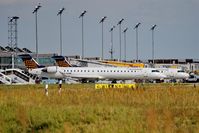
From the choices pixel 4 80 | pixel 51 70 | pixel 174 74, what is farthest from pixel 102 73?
pixel 4 80

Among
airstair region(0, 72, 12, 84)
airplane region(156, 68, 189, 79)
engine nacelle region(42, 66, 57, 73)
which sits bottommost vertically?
airstair region(0, 72, 12, 84)

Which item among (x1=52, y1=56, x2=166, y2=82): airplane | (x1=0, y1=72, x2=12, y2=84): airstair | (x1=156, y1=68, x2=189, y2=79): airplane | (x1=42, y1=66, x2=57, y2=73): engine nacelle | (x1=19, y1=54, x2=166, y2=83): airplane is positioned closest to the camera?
(x1=52, y1=56, x2=166, y2=82): airplane

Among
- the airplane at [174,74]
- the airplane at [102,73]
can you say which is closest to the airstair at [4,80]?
the airplane at [102,73]

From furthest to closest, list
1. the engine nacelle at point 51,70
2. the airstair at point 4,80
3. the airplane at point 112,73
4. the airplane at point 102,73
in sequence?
the engine nacelle at point 51,70
the airstair at point 4,80
the airplane at point 102,73
the airplane at point 112,73

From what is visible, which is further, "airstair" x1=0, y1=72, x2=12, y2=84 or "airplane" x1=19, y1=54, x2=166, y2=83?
"airstair" x1=0, y1=72, x2=12, y2=84

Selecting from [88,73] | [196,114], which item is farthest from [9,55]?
[196,114]

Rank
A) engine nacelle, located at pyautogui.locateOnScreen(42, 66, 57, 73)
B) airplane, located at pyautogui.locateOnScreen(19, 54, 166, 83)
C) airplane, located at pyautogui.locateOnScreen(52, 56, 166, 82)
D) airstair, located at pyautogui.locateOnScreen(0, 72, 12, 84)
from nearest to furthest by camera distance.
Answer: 1. airplane, located at pyautogui.locateOnScreen(52, 56, 166, 82)
2. airplane, located at pyautogui.locateOnScreen(19, 54, 166, 83)
3. airstair, located at pyautogui.locateOnScreen(0, 72, 12, 84)
4. engine nacelle, located at pyautogui.locateOnScreen(42, 66, 57, 73)

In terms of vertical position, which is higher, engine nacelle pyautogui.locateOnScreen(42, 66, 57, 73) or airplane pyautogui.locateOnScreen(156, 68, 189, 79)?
engine nacelle pyautogui.locateOnScreen(42, 66, 57, 73)

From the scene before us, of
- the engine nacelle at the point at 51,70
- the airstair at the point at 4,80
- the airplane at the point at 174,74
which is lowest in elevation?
the airstair at the point at 4,80

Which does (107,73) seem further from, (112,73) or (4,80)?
(4,80)

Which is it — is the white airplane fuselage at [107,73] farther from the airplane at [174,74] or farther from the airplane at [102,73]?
the airplane at [174,74]

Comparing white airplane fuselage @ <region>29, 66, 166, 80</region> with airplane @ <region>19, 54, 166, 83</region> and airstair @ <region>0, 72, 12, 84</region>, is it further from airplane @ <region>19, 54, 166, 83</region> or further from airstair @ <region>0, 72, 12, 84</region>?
airstair @ <region>0, 72, 12, 84</region>

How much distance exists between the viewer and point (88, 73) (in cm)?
9106

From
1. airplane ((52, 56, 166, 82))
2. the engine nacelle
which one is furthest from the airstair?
airplane ((52, 56, 166, 82))
